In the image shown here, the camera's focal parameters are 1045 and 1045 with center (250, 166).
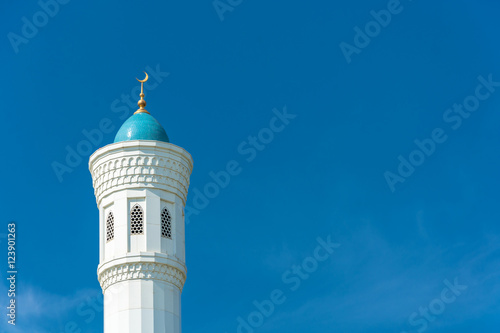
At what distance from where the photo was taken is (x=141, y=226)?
3753 cm

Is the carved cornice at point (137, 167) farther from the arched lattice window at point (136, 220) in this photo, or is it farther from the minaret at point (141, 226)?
the arched lattice window at point (136, 220)

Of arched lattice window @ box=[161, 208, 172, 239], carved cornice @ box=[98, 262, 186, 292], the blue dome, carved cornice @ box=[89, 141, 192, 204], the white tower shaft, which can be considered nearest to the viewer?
the white tower shaft

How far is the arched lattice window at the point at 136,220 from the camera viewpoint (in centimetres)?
3747

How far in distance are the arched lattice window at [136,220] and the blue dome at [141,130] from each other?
273 centimetres

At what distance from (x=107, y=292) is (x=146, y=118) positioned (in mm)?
6796

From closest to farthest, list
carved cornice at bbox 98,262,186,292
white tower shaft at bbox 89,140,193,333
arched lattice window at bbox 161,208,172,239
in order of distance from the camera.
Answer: white tower shaft at bbox 89,140,193,333 < carved cornice at bbox 98,262,186,292 < arched lattice window at bbox 161,208,172,239

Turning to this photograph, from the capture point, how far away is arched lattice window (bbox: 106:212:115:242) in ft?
124

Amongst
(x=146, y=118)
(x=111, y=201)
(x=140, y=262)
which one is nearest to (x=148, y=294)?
(x=140, y=262)

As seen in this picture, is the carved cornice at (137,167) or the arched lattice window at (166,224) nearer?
the arched lattice window at (166,224)

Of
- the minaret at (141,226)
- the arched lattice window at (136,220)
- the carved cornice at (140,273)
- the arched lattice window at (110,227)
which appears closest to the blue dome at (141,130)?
the minaret at (141,226)

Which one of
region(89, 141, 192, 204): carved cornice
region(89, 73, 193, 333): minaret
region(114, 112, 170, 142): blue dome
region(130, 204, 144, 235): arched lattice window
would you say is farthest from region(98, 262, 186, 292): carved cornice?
region(114, 112, 170, 142): blue dome

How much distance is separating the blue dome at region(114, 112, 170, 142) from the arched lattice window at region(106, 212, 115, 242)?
9.70ft

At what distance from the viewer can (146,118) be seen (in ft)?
130

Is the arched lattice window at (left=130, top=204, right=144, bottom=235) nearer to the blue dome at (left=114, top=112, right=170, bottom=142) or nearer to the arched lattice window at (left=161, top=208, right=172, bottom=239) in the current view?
the arched lattice window at (left=161, top=208, right=172, bottom=239)
